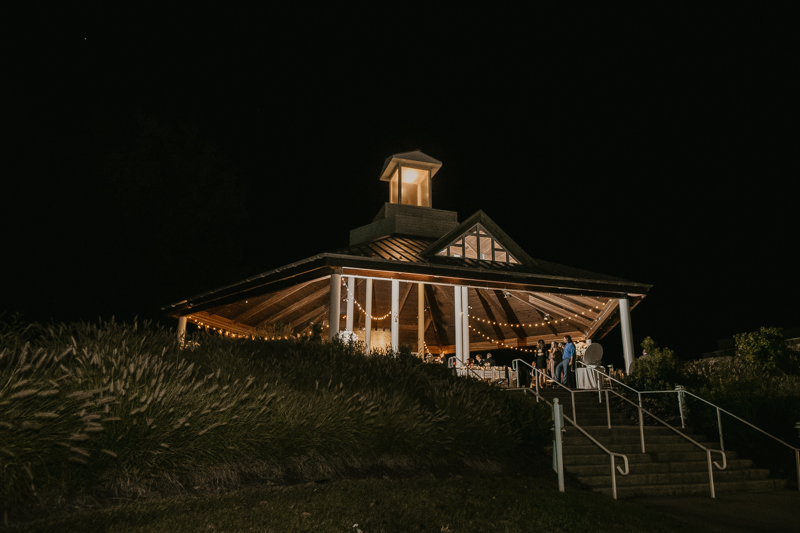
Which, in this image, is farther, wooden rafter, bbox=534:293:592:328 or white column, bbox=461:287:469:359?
wooden rafter, bbox=534:293:592:328

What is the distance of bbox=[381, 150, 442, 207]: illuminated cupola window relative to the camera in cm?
2064

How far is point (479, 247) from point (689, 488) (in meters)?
9.40

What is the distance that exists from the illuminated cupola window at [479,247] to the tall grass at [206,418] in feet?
24.4

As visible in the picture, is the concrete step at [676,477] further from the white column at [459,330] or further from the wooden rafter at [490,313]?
the wooden rafter at [490,313]

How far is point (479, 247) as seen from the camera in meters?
16.6

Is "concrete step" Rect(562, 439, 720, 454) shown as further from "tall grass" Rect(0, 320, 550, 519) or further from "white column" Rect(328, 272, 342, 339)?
"white column" Rect(328, 272, 342, 339)

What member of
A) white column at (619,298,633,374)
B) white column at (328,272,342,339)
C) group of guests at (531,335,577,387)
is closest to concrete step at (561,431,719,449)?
group of guests at (531,335,577,387)

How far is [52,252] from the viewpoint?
20578 mm

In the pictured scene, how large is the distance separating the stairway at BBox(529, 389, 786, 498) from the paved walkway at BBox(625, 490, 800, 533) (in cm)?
29

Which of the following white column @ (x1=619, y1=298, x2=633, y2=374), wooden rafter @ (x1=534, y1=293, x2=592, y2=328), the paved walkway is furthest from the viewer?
wooden rafter @ (x1=534, y1=293, x2=592, y2=328)

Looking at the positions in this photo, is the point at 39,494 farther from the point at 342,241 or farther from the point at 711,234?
the point at 711,234

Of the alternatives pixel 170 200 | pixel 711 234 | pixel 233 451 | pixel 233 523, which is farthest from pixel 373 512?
pixel 711 234

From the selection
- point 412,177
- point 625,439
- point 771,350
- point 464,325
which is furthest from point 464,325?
point 771,350

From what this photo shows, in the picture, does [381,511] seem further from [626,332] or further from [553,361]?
[626,332]
